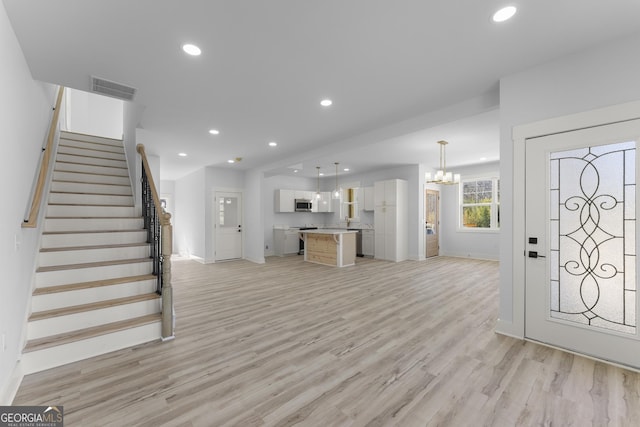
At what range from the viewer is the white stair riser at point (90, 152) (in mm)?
4973

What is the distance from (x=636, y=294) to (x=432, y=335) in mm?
1716

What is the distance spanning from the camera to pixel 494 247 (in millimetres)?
7477

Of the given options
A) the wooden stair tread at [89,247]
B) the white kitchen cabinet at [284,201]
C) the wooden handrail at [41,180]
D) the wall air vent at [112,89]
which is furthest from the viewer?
the white kitchen cabinet at [284,201]

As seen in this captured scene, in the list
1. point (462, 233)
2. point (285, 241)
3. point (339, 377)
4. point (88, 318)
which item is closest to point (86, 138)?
point (88, 318)

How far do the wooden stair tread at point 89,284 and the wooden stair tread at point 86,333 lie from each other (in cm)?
43

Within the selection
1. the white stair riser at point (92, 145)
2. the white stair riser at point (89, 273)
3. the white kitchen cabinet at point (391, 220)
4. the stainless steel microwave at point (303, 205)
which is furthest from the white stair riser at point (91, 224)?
the white kitchen cabinet at point (391, 220)

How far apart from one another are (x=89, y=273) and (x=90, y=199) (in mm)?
1676

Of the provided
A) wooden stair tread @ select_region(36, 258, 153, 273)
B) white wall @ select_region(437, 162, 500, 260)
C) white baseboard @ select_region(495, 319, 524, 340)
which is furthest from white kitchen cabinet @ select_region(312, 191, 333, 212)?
white baseboard @ select_region(495, 319, 524, 340)

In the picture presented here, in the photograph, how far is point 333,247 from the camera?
7055mm

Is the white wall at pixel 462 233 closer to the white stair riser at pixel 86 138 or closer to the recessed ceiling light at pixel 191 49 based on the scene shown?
the recessed ceiling light at pixel 191 49

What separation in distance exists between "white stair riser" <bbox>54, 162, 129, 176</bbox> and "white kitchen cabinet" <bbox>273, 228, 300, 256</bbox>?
478cm

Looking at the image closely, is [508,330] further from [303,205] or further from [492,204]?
[303,205]

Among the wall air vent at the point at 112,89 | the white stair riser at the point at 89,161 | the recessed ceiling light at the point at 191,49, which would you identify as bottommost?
the white stair riser at the point at 89,161

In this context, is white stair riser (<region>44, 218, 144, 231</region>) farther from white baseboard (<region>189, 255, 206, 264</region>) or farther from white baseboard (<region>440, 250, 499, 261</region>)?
white baseboard (<region>440, 250, 499, 261</region>)
